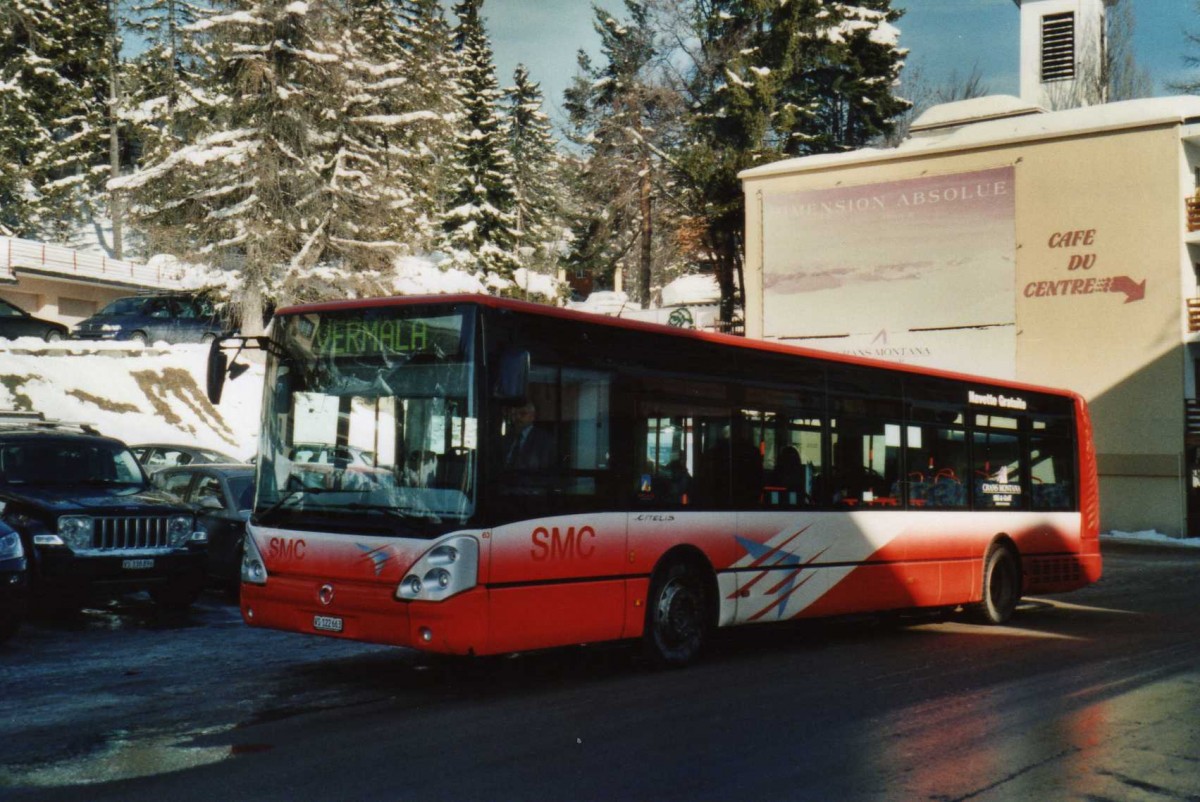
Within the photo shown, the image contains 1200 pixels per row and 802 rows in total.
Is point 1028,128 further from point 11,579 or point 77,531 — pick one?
point 11,579

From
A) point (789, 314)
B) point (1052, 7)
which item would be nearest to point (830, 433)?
point (789, 314)

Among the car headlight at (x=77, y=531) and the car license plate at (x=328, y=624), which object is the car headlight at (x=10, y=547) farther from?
the car license plate at (x=328, y=624)

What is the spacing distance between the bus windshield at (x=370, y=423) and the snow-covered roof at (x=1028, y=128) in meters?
30.1

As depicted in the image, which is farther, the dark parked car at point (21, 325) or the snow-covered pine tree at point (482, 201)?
the snow-covered pine tree at point (482, 201)

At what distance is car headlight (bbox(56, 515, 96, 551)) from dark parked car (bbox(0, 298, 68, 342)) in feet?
91.5

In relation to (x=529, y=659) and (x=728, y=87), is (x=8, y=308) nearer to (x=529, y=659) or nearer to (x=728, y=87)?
(x=728, y=87)

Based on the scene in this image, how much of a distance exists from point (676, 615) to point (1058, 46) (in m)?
39.6

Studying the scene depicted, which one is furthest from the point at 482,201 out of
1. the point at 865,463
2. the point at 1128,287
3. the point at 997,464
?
the point at 865,463

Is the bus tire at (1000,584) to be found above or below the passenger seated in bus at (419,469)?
below

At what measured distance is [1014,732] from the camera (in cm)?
816

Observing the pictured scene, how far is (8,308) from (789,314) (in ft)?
79.0

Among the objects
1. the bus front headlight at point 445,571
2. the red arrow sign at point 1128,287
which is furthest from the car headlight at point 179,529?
the red arrow sign at point 1128,287

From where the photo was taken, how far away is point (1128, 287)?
34688mm

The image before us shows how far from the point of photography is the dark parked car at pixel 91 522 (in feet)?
40.9
